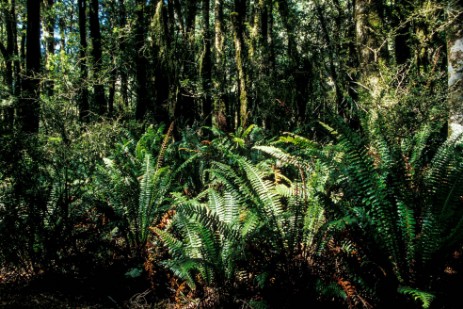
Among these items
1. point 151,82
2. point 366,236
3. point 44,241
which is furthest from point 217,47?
point 366,236

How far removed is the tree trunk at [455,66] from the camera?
4.41m

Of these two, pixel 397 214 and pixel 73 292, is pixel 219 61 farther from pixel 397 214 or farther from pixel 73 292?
pixel 397 214

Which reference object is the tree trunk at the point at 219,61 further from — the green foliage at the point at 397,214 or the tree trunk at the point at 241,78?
the green foliage at the point at 397,214

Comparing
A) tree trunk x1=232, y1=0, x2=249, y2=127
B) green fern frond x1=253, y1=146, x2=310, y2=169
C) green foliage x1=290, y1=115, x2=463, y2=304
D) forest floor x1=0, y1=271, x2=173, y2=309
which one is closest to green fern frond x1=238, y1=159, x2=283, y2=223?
green fern frond x1=253, y1=146, x2=310, y2=169

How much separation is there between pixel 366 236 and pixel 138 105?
913 cm

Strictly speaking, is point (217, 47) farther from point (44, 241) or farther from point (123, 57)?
point (44, 241)

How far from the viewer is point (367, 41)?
20.5 ft

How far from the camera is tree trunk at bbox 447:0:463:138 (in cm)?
441

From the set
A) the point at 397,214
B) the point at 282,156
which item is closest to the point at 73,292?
the point at 282,156

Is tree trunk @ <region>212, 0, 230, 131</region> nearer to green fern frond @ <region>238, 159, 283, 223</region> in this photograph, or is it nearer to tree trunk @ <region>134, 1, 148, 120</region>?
tree trunk @ <region>134, 1, 148, 120</region>

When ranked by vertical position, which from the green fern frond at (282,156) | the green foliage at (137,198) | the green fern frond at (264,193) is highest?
the green fern frond at (282,156)

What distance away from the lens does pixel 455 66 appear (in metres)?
4.59

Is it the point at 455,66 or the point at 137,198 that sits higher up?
the point at 455,66

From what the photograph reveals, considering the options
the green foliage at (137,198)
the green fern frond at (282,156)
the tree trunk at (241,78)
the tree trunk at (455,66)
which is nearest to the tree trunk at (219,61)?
the tree trunk at (241,78)
